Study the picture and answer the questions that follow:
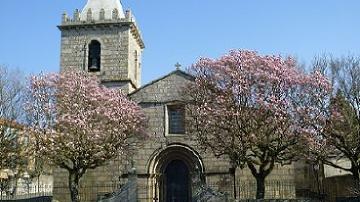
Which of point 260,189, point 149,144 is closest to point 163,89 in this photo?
point 149,144

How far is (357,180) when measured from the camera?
24.6 metres

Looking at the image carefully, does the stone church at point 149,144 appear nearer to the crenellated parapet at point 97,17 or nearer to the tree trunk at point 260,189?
the crenellated parapet at point 97,17

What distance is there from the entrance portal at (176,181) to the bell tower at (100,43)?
6.78 meters

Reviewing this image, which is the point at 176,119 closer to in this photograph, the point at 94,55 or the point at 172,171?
the point at 172,171

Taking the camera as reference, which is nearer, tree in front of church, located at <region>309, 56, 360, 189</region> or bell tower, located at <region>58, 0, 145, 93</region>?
tree in front of church, located at <region>309, 56, 360, 189</region>

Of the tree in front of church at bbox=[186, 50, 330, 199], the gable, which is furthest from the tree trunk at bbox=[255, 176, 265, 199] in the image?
the gable

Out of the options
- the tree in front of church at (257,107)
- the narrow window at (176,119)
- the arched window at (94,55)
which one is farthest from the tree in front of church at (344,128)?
the arched window at (94,55)

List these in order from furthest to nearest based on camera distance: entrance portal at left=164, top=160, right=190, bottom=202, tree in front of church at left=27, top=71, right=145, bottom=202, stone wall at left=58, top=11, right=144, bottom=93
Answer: stone wall at left=58, top=11, right=144, bottom=93, entrance portal at left=164, top=160, right=190, bottom=202, tree in front of church at left=27, top=71, right=145, bottom=202

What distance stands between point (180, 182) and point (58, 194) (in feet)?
26.9

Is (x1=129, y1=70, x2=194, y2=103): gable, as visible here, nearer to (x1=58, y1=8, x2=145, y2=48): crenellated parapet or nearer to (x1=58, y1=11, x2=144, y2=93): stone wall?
(x1=58, y1=11, x2=144, y2=93): stone wall

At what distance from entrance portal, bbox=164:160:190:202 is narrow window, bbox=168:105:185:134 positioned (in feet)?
→ 6.93

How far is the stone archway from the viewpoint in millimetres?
29594

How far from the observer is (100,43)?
34.3 metres

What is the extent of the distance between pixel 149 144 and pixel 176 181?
3.17m
